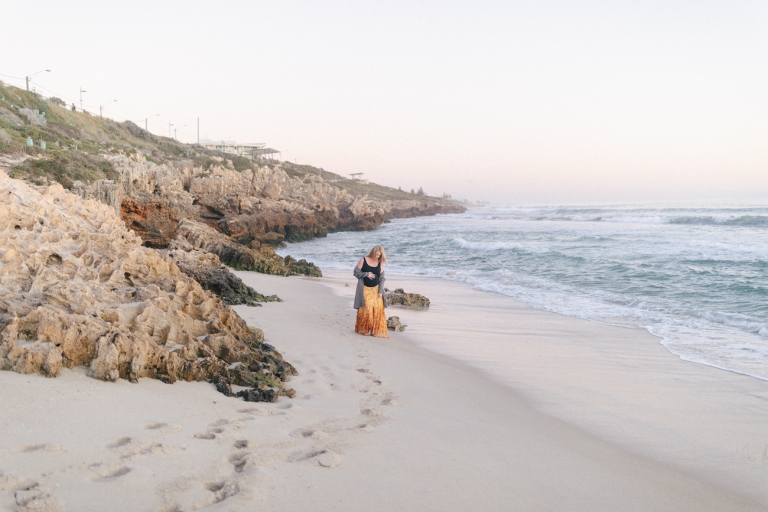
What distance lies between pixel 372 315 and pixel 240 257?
7.66 metres

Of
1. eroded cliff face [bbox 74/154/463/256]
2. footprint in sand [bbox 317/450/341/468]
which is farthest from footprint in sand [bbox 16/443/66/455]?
eroded cliff face [bbox 74/154/463/256]

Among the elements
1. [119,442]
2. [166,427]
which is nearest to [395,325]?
[166,427]

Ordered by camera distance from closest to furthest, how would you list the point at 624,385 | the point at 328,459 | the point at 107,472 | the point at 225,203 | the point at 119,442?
1. the point at 107,472
2. the point at 119,442
3. the point at 328,459
4. the point at 624,385
5. the point at 225,203

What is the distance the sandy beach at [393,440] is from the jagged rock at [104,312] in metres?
0.19

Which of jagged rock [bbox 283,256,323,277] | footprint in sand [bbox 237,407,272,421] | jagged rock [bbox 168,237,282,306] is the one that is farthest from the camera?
jagged rock [bbox 283,256,323,277]

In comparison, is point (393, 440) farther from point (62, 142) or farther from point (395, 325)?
point (62, 142)

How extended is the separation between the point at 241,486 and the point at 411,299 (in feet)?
25.4

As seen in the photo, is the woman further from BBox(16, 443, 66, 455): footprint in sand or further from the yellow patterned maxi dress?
BBox(16, 443, 66, 455): footprint in sand

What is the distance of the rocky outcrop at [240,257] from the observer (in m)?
13.8

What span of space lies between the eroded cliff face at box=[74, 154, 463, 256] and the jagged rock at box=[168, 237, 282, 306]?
5246mm

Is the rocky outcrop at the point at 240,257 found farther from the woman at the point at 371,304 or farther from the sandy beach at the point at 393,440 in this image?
the sandy beach at the point at 393,440

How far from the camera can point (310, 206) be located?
37625 mm

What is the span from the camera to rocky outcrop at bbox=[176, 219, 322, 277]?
45.4 ft

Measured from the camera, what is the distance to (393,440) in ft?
11.7
